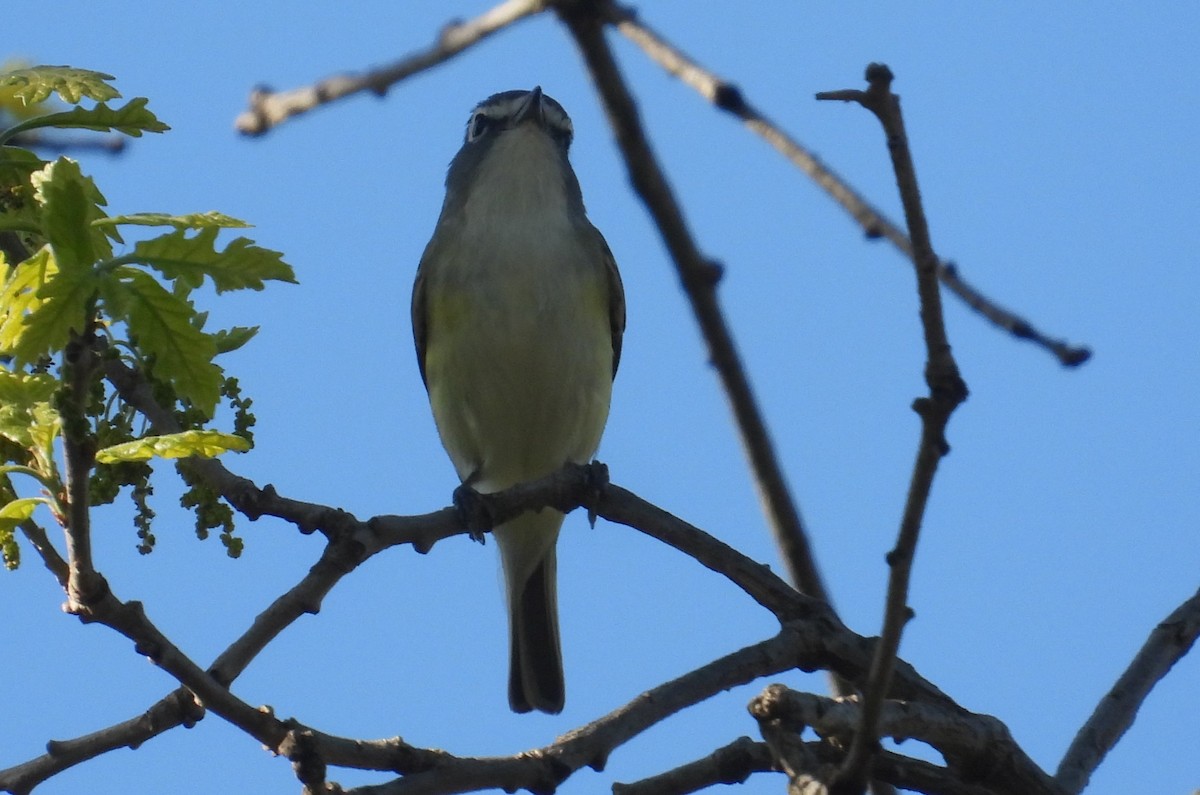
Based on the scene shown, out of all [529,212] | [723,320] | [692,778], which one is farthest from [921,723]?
[529,212]

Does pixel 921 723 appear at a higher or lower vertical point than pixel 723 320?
higher

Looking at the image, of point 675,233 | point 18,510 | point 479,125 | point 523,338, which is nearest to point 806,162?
point 675,233

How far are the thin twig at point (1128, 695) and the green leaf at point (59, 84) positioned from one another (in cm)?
298

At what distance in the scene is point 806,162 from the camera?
168 centimetres

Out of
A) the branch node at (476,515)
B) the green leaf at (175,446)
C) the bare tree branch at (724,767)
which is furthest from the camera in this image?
the branch node at (476,515)

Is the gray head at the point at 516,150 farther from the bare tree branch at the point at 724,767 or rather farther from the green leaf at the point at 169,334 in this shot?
the bare tree branch at the point at 724,767

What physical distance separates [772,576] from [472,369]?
10.9ft

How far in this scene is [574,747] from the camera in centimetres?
327

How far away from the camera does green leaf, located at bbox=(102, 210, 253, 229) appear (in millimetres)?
3258

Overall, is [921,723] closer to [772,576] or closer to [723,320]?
[772,576]

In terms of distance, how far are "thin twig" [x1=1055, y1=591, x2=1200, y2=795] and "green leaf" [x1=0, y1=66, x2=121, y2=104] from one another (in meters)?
2.98

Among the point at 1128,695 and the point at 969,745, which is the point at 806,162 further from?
the point at 1128,695

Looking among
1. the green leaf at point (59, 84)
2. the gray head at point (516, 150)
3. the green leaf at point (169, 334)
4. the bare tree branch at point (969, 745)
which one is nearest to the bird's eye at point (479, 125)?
the gray head at point (516, 150)

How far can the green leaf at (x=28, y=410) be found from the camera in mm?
3074
